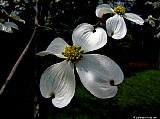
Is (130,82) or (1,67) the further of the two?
(130,82)

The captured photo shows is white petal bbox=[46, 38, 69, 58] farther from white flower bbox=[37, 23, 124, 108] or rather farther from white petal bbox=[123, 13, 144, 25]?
white petal bbox=[123, 13, 144, 25]

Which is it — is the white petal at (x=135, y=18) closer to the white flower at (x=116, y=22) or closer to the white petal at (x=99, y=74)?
the white flower at (x=116, y=22)

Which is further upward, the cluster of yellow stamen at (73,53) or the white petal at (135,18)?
the white petal at (135,18)

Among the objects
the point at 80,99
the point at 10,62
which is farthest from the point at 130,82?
the point at 10,62

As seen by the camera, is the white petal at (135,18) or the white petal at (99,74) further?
the white petal at (135,18)

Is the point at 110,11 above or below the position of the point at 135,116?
above

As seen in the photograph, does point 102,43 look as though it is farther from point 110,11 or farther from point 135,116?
point 135,116

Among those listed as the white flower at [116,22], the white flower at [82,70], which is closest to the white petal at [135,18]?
the white flower at [116,22]
